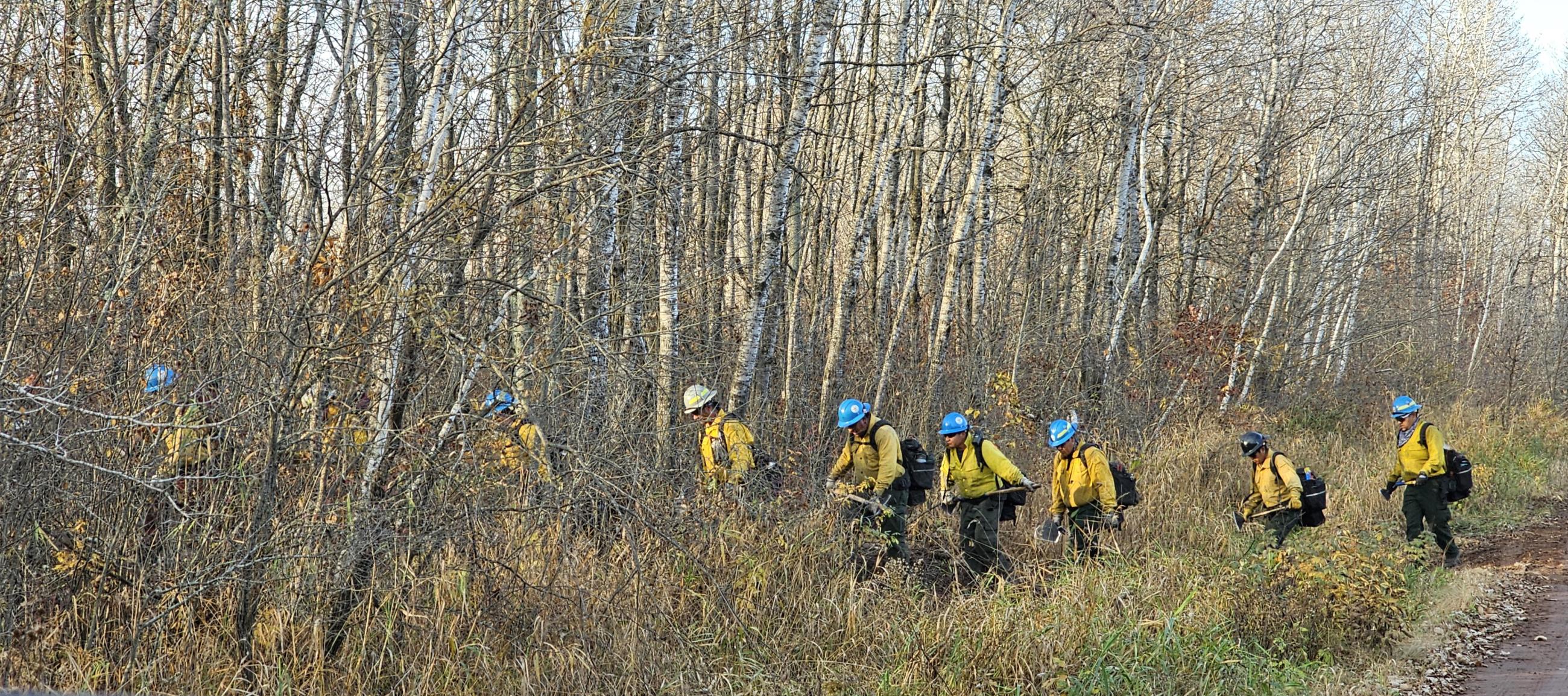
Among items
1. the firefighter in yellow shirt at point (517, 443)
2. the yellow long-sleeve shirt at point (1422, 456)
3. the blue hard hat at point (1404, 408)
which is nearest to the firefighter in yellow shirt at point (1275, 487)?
the yellow long-sleeve shirt at point (1422, 456)

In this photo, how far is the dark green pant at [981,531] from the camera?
8.86 m

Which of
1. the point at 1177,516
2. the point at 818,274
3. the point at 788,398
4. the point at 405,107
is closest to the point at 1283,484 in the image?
the point at 1177,516

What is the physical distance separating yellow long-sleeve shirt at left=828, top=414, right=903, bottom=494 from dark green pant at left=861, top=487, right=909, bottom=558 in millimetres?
193

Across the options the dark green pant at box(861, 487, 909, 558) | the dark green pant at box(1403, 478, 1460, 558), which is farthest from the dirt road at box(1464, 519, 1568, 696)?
the dark green pant at box(861, 487, 909, 558)

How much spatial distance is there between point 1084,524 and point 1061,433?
2.31 feet

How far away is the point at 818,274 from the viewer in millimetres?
12125

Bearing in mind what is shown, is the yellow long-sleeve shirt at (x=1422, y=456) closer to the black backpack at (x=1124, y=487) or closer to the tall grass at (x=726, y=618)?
the tall grass at (x=726, y=618)

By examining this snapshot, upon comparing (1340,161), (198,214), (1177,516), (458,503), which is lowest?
(1177,516)

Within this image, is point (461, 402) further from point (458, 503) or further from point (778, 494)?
point (778, 494)

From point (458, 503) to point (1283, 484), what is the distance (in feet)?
21.8

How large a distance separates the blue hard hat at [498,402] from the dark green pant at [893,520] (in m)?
2.68

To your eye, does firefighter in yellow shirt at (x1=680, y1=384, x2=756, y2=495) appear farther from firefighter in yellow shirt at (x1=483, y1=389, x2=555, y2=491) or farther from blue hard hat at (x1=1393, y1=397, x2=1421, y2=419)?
blue hard hat at (x1=1393, y1=397, x2=1421, y2=419)

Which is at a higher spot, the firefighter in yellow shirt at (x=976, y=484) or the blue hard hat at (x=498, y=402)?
the blue hard hat at (x=498, y=402)

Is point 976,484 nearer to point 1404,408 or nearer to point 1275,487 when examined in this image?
point 1275,487
